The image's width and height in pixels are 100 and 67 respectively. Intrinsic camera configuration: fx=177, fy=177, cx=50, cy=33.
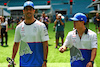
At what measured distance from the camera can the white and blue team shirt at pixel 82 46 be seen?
321cm

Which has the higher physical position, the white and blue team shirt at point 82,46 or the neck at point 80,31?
the neck at point 80,31

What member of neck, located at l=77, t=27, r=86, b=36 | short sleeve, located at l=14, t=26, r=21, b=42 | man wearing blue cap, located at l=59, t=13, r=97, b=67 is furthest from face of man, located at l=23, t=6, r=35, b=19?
neck, located at l=77, t=27, r=86, b=36

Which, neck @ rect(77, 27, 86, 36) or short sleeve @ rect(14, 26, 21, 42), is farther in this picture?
short sleeve @ rect(14, 26, 21, 42)

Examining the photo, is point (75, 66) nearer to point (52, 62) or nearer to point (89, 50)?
point (89, 50)

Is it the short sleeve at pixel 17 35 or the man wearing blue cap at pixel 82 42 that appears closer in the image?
the man wearing blue cap at pixel 82 42

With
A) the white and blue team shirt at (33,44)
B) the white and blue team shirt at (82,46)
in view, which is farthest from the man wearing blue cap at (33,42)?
the white and blue team shirt at (82,46)

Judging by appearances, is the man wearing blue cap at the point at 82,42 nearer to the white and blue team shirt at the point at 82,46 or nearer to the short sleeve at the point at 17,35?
the white and blue team shirt at the point at 82,46

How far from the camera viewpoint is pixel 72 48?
342 centimetres

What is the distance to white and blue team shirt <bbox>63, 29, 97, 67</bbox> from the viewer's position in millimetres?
3215

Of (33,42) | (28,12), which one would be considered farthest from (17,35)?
(28,12)

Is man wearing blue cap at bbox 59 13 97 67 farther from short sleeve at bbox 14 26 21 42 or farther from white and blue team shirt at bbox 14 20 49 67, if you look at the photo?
short sleeve at bbox 14 26 21 42

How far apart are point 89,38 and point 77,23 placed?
35 centimetres

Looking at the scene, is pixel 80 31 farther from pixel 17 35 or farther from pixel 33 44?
pixel 17 35

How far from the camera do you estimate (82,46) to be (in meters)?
3.27
